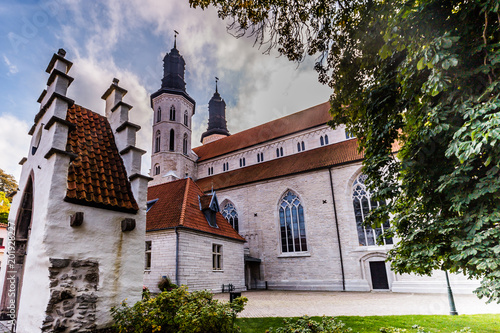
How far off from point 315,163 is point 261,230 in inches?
281

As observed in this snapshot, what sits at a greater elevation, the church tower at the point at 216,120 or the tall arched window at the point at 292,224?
the church tower at the point at 216,120

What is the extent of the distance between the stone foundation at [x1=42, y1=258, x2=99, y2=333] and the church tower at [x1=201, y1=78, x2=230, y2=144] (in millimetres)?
37287

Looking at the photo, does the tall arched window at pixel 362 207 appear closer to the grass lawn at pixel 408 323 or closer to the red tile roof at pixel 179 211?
the red tile roof at pixel 179 211

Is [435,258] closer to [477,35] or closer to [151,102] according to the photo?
[477,35]

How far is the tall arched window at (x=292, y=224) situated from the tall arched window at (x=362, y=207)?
13.2ft

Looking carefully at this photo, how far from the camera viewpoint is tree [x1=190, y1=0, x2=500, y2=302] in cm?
404

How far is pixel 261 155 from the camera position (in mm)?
27859

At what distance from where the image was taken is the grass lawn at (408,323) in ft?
21.0

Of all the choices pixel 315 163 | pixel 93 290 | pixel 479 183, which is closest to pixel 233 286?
pixel 315 163

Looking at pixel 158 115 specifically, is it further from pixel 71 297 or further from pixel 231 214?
pixel 71 297

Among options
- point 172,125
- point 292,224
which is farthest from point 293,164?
point 172,125

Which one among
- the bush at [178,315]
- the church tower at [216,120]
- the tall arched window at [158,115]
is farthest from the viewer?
the church tower at [216,120]

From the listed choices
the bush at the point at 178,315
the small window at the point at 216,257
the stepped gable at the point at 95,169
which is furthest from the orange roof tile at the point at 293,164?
the bush at the point at 178,315

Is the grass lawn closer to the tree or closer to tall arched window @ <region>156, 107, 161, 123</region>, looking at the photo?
the tree
